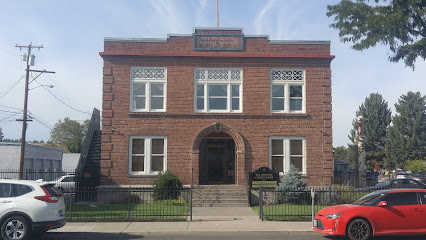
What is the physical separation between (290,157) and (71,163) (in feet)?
131

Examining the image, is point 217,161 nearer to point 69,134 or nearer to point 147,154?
point 147,154

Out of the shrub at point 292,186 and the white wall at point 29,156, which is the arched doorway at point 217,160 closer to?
the shrub at point 292,186

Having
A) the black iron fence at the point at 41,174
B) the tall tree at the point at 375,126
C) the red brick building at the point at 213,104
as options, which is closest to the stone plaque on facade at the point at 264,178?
the red brick building at the point at 213,104

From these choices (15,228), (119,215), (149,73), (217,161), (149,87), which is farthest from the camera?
(217,161)

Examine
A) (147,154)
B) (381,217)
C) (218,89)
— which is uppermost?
(218,89)

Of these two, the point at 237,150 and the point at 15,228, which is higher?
the point at 237,150

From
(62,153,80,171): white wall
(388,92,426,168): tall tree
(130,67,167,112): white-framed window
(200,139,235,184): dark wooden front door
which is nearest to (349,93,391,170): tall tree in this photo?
(388,92,426,168): tall tree

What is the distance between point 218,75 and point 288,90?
373 centimetres

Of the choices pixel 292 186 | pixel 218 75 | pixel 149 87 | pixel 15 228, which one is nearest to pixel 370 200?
pixel 292 186

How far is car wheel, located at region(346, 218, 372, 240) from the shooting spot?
11.0 m

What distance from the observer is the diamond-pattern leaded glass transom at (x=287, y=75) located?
22.2 meters

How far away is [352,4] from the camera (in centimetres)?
1934

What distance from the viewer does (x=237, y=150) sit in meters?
21.7

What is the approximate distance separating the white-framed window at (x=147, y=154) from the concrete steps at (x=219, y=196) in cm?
243
